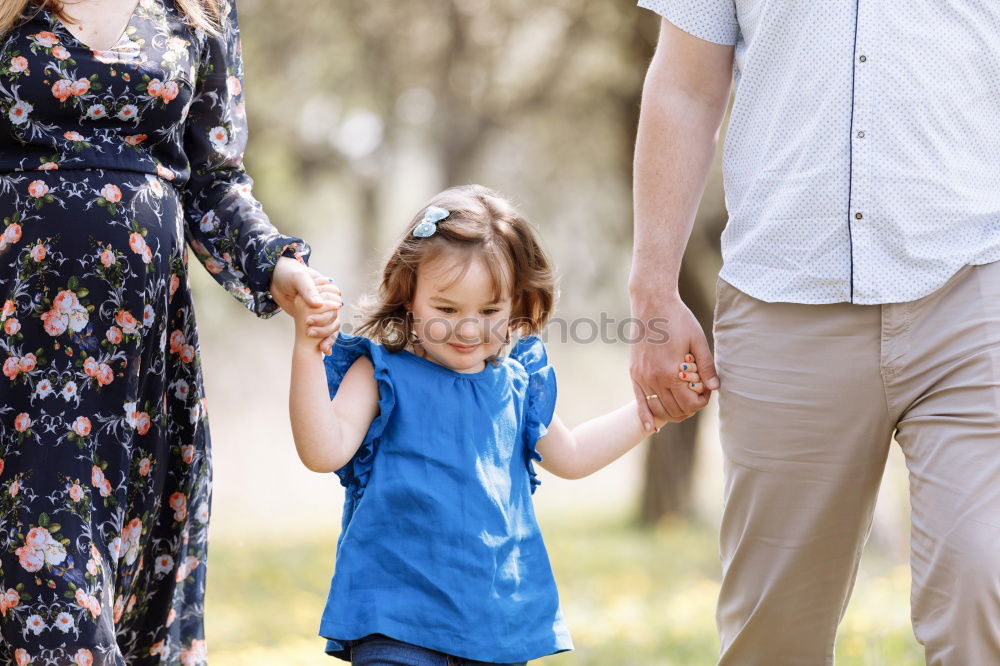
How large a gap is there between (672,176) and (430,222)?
53 centimetres

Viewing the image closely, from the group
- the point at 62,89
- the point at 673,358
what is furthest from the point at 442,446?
the point at 62,89

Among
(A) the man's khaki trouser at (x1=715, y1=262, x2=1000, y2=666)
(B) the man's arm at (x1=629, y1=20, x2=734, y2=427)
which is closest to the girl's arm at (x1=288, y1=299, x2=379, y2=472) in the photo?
(B) the man's arm at (x1=629, y1=20, x2=734, y2=427)

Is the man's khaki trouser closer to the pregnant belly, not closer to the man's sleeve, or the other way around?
the man's sleeve

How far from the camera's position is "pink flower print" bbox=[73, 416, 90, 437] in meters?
2.33

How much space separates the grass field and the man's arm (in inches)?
56.5

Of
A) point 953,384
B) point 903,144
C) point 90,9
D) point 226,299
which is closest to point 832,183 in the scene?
point 903,144

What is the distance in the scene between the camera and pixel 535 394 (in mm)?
2654

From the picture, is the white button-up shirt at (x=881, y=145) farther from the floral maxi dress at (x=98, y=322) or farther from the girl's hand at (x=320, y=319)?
the floral maxi dress at (x=98, y=322)

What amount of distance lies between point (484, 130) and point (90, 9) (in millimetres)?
7608

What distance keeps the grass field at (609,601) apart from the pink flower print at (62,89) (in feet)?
8.32

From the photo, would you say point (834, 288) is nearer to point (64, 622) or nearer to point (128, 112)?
point (128, 112)

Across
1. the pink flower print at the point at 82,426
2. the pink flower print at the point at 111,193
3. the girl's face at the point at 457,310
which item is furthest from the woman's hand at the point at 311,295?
the pink flower print at the point at 82,426

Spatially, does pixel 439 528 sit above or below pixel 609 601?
above

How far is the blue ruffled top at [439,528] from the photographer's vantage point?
2342 millimetres
